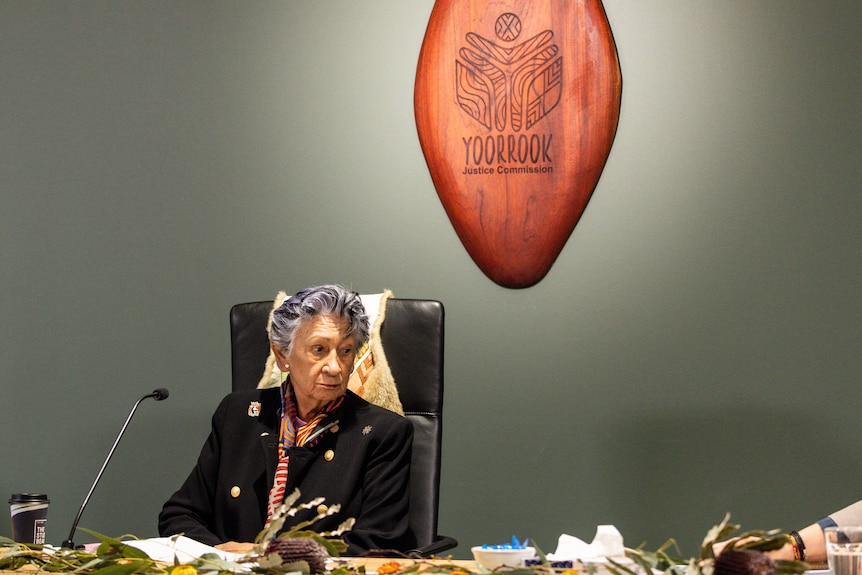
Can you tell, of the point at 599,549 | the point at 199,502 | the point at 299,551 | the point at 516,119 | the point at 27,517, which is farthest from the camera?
the point at 516,119

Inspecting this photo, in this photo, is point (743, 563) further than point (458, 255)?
No

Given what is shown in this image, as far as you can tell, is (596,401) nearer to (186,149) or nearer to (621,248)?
(621,248)

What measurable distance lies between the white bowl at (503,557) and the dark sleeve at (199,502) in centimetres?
104

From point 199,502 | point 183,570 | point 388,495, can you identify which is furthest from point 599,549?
point 199,502

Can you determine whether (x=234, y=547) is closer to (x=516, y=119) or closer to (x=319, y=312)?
(x=319, y=312)

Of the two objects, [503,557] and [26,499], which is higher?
[503,557]

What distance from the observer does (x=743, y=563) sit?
3.02 ft

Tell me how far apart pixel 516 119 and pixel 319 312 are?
922 mm

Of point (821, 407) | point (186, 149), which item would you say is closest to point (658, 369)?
point (821, 407)

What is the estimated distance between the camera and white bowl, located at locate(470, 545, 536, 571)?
115 centimetres

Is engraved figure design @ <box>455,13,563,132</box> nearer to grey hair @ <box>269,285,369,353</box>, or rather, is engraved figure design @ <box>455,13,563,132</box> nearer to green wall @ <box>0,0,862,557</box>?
green wall @ <box>0,0,862,557</box>

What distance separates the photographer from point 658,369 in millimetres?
2654

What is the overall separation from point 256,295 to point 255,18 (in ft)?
2.77

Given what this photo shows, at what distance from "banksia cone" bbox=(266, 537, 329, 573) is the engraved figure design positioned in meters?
1.85
